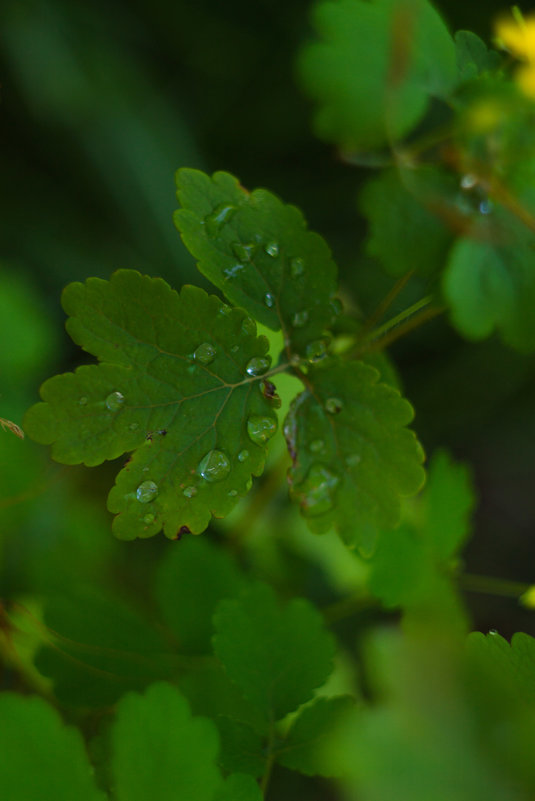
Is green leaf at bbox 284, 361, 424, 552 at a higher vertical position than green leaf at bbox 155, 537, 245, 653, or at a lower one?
higher

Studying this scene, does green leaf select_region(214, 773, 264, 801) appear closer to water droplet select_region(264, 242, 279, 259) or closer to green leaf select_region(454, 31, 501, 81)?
water droplet select_region(264, 242, 279, 259)

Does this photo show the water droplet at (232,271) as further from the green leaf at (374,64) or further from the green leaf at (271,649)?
the green leaf at (271,649)

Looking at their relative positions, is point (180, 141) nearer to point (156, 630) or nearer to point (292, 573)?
point (292, 573)

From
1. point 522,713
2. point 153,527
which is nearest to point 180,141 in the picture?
point 153,527

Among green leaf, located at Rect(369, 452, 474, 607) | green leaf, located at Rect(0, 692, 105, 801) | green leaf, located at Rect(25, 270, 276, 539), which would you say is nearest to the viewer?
green leaf, located at Rect(0, 692, 105, 801)

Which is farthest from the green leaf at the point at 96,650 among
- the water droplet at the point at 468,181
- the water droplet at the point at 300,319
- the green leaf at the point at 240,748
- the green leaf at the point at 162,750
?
the water droplet at the point at 468,181

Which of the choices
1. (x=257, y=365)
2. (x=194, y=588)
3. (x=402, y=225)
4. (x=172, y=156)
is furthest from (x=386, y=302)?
(x=172, y=156)

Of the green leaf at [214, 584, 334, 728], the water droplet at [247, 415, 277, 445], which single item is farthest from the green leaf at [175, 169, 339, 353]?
the green leaf at [214, 584, 334, 728]
